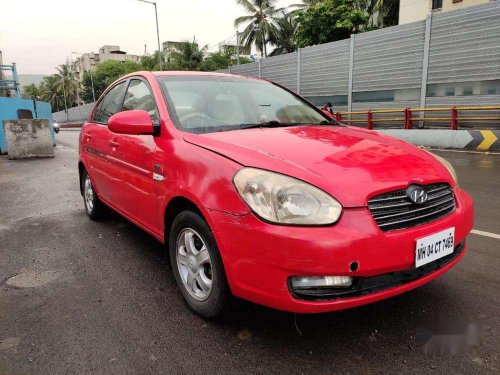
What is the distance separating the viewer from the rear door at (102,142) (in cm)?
398

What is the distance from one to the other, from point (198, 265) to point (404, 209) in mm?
1252

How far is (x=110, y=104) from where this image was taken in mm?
4348

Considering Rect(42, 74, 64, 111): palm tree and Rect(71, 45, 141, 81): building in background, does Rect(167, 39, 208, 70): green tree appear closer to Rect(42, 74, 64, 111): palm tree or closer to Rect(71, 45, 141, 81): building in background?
Rect(42, 74, 64, 111): palm tree

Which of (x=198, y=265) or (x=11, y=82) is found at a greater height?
(x=11, y=82)

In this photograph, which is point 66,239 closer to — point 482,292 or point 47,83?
point 482,292

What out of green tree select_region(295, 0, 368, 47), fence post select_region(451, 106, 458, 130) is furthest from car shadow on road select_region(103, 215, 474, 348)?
green tree select_region(295, 0, 368, 47)

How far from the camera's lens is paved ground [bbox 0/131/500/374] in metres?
2.11

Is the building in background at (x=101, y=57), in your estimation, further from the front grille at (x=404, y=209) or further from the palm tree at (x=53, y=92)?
the front grille at (x=404, y=209)

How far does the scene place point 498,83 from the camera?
11969 millimetres

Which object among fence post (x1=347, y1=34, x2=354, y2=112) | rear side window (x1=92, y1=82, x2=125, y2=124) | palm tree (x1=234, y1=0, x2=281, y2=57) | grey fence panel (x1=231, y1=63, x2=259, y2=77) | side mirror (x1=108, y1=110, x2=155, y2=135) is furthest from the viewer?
palm tree (x1=234, y1=0, x2=281, y2=57)

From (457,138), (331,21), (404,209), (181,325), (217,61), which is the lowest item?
(181,325)

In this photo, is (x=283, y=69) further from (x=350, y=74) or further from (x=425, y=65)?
(x=425, y=65)

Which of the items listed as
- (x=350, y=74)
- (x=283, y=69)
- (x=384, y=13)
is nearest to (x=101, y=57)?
(x=384, y=13)

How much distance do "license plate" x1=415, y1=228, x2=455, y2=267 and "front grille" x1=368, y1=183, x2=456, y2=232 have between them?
93mm
